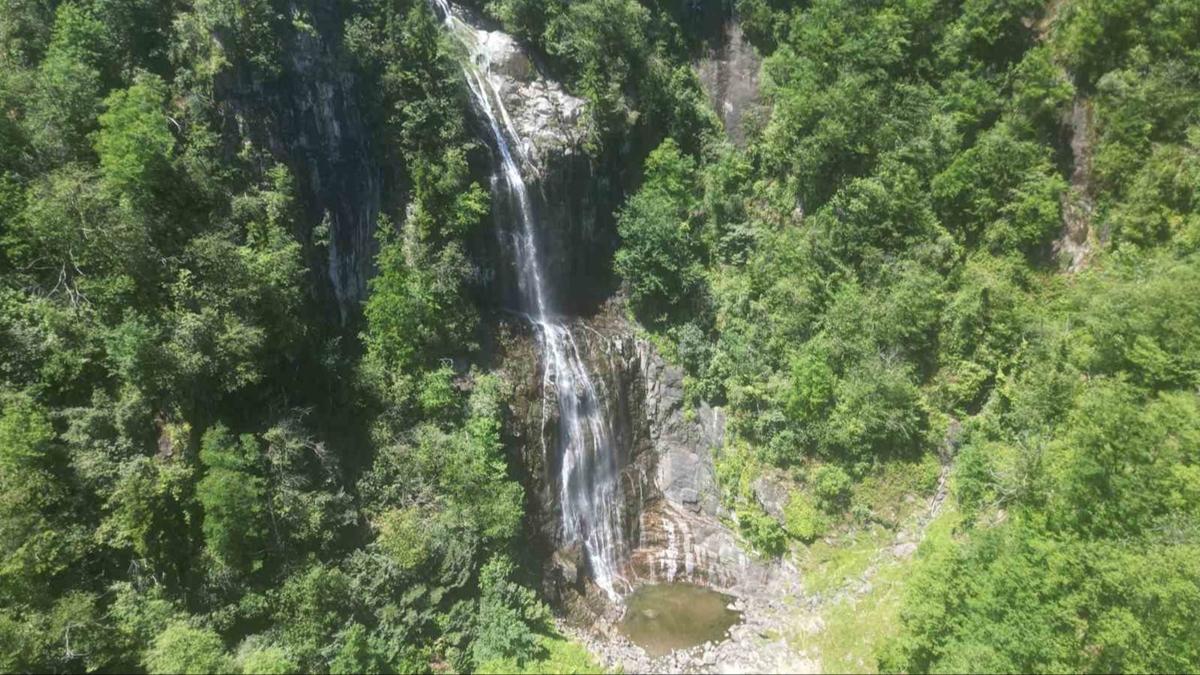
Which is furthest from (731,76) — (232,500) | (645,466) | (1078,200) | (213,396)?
(232,500)

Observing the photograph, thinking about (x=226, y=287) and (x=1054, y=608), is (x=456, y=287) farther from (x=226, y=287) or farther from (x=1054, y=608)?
(x=1054, y=608)

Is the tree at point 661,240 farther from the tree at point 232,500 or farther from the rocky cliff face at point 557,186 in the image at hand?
the tree at point 232,500

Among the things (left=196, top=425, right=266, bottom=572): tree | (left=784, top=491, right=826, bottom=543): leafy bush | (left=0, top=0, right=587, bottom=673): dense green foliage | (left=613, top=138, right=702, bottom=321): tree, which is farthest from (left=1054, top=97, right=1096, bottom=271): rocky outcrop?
(left=196, top=425, right=266, bottom=572): tree

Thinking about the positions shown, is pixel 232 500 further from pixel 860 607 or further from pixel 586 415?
pixel 860 607

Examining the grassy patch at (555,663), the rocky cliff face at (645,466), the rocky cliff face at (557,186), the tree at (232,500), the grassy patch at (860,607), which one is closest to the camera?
the tree at (232,500)

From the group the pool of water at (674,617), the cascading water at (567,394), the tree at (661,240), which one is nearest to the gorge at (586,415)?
the cascading water at (567,394)

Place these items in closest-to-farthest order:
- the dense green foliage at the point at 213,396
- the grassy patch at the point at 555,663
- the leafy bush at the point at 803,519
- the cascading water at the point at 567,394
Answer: the dense green foliage at the point at 213,396, the grassy patch at the point at 555,663, the leafy bush at the point at 803,519, the cascading water at the point at 567,394

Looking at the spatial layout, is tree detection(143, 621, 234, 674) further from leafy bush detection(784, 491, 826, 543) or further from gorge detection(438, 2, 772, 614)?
leafy bush detection(784, 491, 826, 543)
